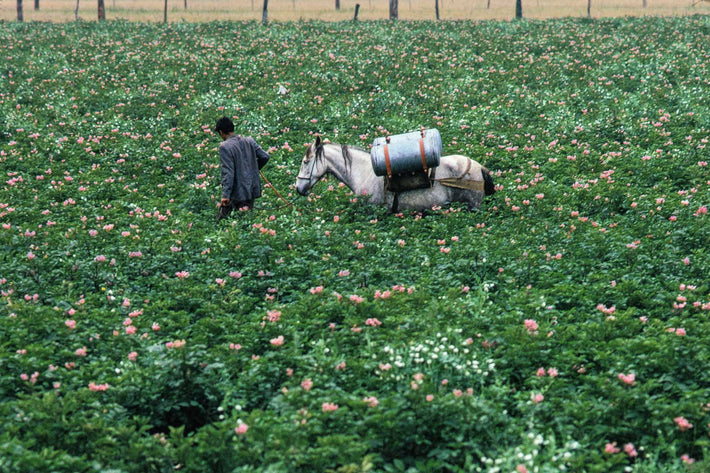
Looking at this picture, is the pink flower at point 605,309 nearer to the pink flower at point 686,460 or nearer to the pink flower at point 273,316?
the pink flower at point 686,460

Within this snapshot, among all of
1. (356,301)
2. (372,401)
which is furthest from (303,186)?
(372,401)

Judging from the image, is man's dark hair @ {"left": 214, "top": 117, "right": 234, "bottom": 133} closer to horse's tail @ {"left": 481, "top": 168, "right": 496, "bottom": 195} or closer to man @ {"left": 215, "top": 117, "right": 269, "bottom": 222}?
man @ {"left": 215, "top": 117, "right": 269, "bottom": 222}

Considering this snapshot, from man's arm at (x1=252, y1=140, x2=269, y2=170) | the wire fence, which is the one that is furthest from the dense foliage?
the wire fence

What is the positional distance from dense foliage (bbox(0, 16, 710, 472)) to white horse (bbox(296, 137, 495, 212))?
37 cm

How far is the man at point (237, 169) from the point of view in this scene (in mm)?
10594

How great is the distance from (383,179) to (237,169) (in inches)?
98.6

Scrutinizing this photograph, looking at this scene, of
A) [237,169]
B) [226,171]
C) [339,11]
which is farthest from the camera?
[339,11]

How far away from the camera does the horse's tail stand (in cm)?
1116

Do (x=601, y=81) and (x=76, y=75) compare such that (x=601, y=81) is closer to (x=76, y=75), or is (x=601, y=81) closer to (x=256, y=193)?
(x=256, y=193)

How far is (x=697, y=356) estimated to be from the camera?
19.9 ft

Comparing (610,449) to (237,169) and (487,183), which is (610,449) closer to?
(487,183)

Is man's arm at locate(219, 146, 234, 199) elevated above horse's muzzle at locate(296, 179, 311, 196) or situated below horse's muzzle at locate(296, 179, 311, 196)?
above

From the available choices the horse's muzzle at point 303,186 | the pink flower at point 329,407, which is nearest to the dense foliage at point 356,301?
the pink flower at point 329,407

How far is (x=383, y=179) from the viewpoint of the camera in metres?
11.1
